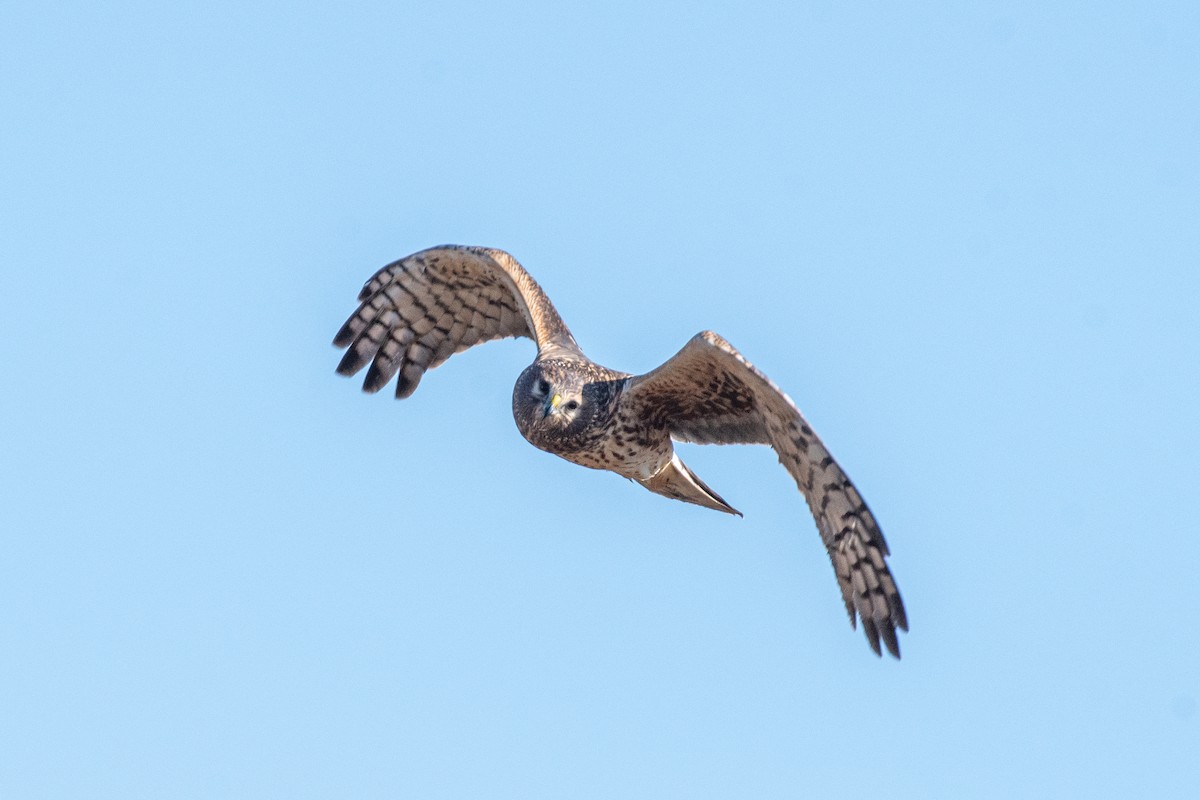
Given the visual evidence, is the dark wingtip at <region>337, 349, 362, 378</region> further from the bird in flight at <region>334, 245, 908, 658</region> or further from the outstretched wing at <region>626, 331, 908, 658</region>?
the outstretched wing at <region>626, 331, 908, 658</region>

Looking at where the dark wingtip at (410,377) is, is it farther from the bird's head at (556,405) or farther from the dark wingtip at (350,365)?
the bird's head at (556,405)

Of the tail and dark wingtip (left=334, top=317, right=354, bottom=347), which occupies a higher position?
dark wingtip (left=334, top=317, right=354, bottom=347)

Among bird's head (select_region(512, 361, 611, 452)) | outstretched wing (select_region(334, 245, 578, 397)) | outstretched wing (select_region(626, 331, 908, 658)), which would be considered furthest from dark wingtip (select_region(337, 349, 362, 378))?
outstretched wing (select_region(626, 331, 908, 658))

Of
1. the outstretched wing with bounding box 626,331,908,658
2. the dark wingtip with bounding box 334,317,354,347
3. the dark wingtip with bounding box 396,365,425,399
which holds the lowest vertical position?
the outstretched wing with bounding box 626,331,908,658

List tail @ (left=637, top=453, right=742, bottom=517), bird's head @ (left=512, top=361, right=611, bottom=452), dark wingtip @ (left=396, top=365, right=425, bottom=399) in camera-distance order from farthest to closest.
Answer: dark wingtip @ (left=396, top=365, right=425, bottom=399), tail @ (left=637, top=453, right=742, bottom=517), bird's head @ (left=512, top=361, right=611, bottom=452)

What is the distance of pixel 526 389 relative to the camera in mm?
12102

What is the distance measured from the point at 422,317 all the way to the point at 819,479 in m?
4.03

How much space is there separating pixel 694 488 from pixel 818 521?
5.68 ft

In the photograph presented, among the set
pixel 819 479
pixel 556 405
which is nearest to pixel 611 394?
pixel 556 405

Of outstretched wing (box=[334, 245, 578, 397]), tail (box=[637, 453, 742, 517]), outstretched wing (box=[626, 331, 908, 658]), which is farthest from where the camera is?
outstretched wing (box=[334, 245, 578, 397])

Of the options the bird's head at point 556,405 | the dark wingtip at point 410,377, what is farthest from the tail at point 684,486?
the dark wingtip at point 410,377

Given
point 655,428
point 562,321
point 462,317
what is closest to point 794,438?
point 655,428

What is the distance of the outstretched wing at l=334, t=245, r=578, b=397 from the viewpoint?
540 inches

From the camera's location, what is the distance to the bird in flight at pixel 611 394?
1102 centimetres
